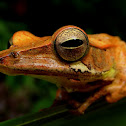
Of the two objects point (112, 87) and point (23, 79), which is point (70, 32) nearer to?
point (112, 87)

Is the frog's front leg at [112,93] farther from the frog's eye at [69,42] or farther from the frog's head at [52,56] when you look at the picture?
the frog's eye at [69,42]

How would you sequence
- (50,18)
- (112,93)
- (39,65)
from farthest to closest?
1. (50,18)
2. (112,93)
3. (39,65)

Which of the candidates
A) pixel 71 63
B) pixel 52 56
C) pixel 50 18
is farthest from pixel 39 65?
pixel 50 18

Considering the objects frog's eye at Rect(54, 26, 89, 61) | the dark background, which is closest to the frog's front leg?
frog's eye at Rect(54, 26, 89, 61)

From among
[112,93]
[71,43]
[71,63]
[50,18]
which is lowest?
[112,93]

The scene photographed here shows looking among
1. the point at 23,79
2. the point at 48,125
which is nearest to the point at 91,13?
the point at 23,79

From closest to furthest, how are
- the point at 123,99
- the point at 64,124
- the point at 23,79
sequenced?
1. the point at 64,124
2. the point at 123,99
3. the point at 23,79

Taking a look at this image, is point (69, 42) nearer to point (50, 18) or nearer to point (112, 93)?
point (112, 93)
